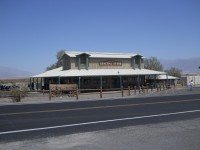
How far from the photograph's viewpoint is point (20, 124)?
12320mm

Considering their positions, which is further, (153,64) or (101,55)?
(153,64)

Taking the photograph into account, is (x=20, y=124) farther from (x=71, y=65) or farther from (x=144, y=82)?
(x=144, y=82)

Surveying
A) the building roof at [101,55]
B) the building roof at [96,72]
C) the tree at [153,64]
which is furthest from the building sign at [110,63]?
the tree at [153,64]

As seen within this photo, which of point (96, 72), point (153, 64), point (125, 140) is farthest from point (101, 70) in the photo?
point (153, 64)

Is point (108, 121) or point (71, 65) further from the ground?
point (71, 65)

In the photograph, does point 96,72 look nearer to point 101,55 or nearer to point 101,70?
point 101,70

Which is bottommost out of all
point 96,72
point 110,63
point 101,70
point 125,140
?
point 125,140

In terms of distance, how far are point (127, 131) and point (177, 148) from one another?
8.34 feet

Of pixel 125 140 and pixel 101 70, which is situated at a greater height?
pixel 101 70

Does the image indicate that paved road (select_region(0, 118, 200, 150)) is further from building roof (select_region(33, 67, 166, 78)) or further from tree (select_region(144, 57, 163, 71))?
tree (select_region(144, 57, 163, 71))

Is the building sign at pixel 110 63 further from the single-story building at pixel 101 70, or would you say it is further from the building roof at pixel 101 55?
the building roof at pixel 101 55

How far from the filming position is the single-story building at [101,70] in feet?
159

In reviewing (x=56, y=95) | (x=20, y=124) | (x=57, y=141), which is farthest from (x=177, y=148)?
(x=56, y=95)

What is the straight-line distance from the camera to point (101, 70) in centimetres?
4984
